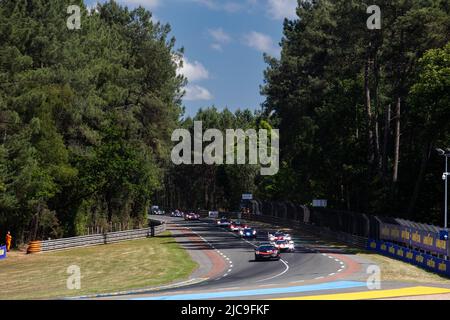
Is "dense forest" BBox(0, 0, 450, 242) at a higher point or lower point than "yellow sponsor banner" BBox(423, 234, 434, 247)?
higher

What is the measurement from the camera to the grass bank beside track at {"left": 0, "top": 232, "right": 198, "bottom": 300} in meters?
34.4

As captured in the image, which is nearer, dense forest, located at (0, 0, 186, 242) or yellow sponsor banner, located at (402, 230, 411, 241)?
yellow sponsor banner, located at (402, 230, 411, 241)

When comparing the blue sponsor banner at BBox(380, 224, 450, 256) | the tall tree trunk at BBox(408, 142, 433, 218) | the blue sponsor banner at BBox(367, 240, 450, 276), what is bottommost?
the blue sponsor banner at BBox(367, 240, 450, 276)

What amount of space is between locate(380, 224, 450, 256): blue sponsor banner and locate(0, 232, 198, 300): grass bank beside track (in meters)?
15.8

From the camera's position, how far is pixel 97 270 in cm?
4362

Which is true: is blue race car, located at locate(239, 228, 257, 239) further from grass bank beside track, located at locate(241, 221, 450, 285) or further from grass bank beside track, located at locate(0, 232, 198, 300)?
grass bank beside track, located at locate(241, 221, 450, 285)

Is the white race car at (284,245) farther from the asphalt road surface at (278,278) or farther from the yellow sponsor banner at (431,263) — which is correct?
the yellow sponsor banner at (431,263)

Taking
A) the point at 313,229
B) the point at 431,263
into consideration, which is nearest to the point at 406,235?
the point at 431,263

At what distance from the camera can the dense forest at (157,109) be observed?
55656mm

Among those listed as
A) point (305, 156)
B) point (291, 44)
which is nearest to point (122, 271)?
point (305, 156)

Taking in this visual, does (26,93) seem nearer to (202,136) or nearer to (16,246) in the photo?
(16,246)

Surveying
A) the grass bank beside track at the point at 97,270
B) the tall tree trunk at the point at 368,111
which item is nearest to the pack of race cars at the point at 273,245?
the grass bank beside track at the point at 97,270

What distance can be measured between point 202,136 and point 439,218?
88204mm

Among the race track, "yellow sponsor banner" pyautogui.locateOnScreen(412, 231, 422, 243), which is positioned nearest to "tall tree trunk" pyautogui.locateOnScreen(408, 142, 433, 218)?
the race track
